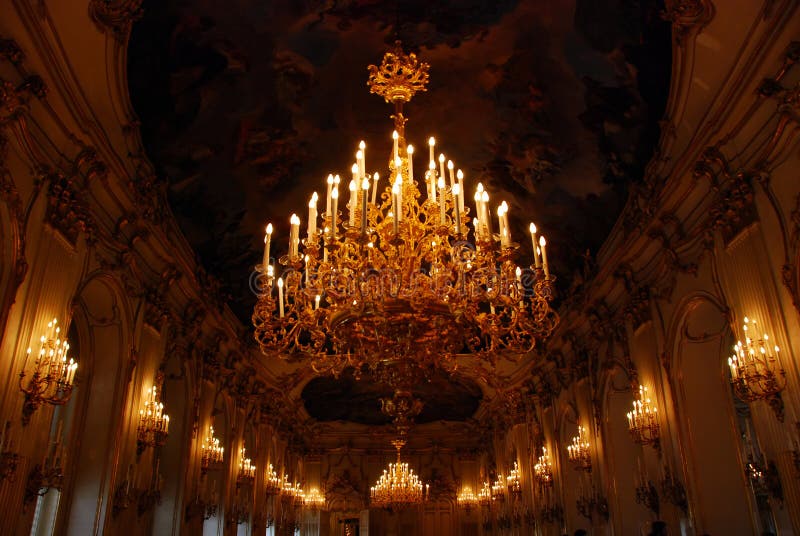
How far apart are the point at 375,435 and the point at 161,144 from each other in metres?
19.1

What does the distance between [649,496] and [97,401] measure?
847cm

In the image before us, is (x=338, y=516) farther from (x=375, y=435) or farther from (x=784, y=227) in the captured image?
(x=784, y=227)

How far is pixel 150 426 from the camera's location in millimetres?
9758

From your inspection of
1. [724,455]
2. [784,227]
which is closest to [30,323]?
[784,227]

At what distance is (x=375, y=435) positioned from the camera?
26.6 m

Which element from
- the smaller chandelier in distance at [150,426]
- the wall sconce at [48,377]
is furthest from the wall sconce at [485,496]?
the wall sconce at [48,377]

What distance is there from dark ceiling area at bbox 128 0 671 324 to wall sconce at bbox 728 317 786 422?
3.73 meters

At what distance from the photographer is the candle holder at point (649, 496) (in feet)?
32.7

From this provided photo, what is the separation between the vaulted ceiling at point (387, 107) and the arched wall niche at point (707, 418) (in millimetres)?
2587

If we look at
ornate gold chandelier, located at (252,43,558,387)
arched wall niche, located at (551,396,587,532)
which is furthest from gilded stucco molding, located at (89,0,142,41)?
arched wall niche, located at (551,396,587,532)

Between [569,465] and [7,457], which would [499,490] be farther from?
[7,457]

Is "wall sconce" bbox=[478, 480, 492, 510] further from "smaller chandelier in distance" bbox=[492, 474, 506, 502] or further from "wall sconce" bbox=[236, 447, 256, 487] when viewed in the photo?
"wall sconce" bbox=[236, 447, 256, 487]

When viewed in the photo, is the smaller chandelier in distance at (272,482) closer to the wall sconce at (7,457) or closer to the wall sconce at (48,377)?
the wall sconce at (48,377)

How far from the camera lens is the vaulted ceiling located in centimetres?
880
